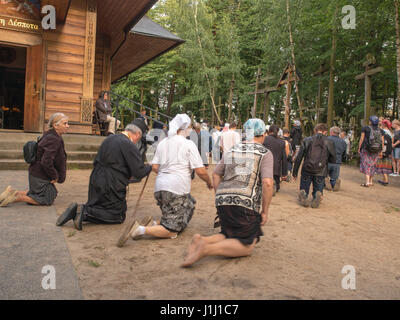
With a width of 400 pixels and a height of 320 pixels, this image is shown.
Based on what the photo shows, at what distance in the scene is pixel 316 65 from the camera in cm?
2195

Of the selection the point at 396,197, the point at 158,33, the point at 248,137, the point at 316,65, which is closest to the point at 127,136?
the point at 248,137

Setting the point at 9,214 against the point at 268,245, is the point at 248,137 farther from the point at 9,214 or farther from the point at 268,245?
the point at 9,214

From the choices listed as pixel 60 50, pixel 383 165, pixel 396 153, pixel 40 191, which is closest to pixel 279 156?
pixel 40 191

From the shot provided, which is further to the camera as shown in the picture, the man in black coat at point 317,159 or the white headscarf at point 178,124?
the man in black coat at point 317,159

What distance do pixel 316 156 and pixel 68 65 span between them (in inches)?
301

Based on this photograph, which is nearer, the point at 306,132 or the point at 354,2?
the point at 354,2

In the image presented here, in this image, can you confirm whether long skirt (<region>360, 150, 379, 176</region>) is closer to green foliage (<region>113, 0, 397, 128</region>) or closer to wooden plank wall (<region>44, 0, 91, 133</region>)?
green foliage (<region>113, 0, 397, 128</region>)

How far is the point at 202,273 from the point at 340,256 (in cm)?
178

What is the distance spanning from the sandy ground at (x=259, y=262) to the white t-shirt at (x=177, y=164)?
676 millimetres

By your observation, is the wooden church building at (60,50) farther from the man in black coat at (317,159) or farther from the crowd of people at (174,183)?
the man in black coat at (317,159)

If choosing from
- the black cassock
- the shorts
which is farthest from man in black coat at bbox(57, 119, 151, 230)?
the shorts

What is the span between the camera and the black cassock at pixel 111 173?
4523 millimetres

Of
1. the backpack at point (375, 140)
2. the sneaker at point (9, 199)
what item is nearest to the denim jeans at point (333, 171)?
the backpack at point (375, 140)

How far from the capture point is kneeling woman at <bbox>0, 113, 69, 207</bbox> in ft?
17.0
